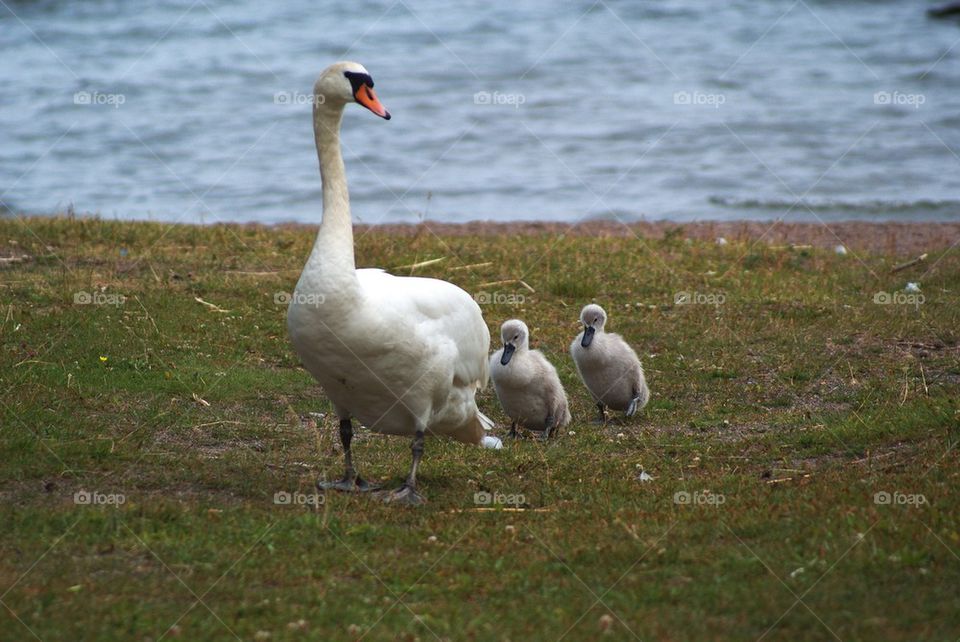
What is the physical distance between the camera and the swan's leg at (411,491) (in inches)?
298

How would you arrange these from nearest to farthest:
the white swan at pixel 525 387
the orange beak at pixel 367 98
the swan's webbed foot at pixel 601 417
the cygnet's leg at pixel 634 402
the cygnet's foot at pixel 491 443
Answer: the orange beak at pixel 367 98, the cygnet's foot at pixel 491 443, the white swan at pixel 525 387, the cygnet's leg at pixel 634 402, the swan's webbed foot at pixel 601 417

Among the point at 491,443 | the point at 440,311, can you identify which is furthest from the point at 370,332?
the point at 491,443

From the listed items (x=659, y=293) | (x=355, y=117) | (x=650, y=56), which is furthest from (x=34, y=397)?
(x=650, y=56)

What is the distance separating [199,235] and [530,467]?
763 cm

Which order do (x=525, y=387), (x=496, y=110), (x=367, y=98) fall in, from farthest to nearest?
(x=496, y=110) → (x=525, y=387) → (x=367, y=98)

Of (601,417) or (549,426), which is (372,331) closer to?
(549,426)

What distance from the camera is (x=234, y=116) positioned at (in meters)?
32.4

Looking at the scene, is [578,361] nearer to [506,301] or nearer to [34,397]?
[506,301]

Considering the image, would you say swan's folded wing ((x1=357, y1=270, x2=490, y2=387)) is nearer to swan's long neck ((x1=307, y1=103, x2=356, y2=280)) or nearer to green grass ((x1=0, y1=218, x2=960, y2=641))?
swan's long neck ((x1=307, y1=103, x2=356, y2=280))

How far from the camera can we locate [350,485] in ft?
25.8

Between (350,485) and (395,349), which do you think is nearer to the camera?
(395,349)

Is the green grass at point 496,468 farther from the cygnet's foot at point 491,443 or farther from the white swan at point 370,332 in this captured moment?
the white swan at point 370,332

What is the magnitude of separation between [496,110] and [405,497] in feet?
87.3

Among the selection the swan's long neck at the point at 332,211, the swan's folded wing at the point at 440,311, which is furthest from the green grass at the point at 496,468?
the swan's long neck at the point at 332,211
